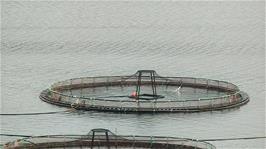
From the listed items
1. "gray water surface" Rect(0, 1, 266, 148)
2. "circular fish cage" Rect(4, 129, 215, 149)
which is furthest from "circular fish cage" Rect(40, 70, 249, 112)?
"circular fish cage" Rect(4, 129, 215, 149)

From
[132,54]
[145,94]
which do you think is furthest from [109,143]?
[132,54]

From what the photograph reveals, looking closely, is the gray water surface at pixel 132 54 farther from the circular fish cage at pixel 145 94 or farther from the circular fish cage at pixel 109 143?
the circular fish cage at pixel 109 143

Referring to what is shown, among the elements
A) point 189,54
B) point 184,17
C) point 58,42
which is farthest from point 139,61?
point 184,17

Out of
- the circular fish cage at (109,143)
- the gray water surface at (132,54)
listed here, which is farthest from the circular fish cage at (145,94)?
the circular fish cage at (109,143)

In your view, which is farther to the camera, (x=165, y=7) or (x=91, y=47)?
(x=165, y=7)

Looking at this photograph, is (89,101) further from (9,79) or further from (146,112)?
(9,79)

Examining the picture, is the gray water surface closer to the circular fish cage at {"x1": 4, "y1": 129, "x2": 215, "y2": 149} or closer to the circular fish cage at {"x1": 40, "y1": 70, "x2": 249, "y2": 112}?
the circular fish cage at {"x1": 40, "y1": 70, "x2": 249, "y2": 112}
